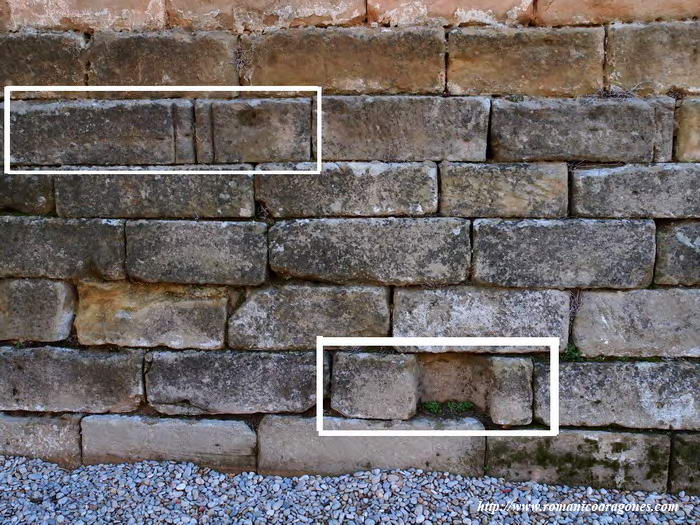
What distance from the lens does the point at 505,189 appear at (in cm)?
288

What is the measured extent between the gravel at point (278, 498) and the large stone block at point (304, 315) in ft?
2.73

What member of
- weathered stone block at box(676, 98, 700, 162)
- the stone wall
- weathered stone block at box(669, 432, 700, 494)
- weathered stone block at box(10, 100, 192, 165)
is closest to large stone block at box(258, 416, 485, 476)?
the stone wall

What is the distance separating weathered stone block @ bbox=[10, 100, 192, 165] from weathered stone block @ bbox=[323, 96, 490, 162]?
34.8 inches

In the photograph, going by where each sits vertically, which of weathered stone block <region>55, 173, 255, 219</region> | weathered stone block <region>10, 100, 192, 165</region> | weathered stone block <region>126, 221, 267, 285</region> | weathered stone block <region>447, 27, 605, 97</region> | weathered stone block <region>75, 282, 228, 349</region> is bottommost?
weathered stone block <region>75, 282, 228, 349</region>

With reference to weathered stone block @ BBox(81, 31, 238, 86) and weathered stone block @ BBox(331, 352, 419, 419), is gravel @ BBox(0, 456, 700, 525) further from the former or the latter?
weathered stone block @ BBox(81, 31, 238, 86)

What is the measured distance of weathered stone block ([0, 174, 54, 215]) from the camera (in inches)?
120

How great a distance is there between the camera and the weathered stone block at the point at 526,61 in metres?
2.82

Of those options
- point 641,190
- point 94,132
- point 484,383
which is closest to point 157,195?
point 94,132

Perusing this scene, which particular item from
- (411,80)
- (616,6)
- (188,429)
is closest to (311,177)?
(411,80)

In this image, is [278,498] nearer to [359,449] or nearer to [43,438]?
[359,449]

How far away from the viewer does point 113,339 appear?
10.2ft

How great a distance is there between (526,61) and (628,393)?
1.96 metres

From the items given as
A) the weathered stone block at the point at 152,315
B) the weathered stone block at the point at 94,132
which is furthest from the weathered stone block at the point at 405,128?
the weathered stone block at the point at 152,315

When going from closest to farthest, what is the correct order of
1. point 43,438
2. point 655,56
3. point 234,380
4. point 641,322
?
1. point 655,56
2. point 641,322
3. point 234,380
4. point 43,438
